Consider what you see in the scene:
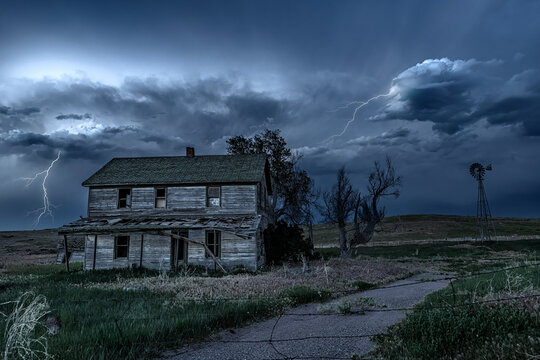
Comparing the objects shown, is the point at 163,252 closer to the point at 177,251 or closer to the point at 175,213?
the point at 177,251

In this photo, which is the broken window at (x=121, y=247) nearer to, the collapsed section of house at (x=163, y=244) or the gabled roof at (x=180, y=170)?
the collapsed section of house at (x=163, y=244)

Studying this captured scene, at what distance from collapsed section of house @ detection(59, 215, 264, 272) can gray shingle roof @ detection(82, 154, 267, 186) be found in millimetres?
2922

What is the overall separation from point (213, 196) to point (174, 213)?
3.25m

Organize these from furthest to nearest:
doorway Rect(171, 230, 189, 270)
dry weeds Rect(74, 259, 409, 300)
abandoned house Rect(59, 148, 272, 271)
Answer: doorway Rect(171, 230, 189, 270)
abandoned house Rect(59, 148, 272, 271)
dry weeds Rect(74, 259, 409, 300)

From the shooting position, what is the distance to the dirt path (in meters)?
7.36

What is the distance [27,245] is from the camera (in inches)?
2464

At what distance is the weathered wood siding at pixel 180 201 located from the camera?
28406mm

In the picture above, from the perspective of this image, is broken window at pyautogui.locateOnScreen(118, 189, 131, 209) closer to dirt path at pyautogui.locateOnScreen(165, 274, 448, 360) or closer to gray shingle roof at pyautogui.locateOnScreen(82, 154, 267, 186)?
gray shingle roof at pyautogui.locateOnScreen(82, 154, 267, 186)

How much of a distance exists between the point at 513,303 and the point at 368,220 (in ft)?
93.6

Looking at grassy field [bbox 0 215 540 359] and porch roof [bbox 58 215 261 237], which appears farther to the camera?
porch roof [bbox 58 215 261 237]

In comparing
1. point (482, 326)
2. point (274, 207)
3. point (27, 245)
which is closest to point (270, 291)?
point (482, 326)

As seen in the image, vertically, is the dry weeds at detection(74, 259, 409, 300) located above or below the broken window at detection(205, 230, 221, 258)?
below

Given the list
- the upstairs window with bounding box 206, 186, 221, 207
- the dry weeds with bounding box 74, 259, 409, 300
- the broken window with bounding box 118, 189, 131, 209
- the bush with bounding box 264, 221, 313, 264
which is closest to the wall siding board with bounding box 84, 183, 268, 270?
the upstairs window with bounding box 206, 186, 221, 207

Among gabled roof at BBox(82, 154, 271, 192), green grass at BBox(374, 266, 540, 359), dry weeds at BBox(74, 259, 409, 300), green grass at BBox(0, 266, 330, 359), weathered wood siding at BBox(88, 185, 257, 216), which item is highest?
gabled roof at BBox(82, 154, 271, 192)
